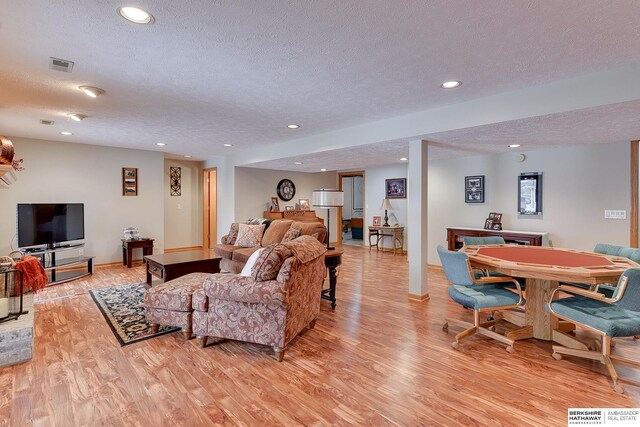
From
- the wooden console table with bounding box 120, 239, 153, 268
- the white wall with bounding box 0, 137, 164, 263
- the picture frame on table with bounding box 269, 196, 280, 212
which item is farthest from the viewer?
the picture frame on table with bounding box 269, 196, 280, 212

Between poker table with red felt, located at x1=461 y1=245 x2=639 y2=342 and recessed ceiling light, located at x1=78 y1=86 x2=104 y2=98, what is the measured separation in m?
3.99

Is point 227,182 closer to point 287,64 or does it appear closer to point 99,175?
point 99,175

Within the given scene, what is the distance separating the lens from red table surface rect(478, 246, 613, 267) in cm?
296

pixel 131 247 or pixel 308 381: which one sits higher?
pixel 131 247

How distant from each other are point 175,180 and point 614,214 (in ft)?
28.5

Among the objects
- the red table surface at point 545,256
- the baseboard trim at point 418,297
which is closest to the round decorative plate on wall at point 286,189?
the baseboard trim at point 418,297

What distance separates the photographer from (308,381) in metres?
2.35

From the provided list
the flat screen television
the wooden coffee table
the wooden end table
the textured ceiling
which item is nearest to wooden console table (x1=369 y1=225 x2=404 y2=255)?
the textured ceiling

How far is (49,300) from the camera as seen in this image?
4219 millimetres

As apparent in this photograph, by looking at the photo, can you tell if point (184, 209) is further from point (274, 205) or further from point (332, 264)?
point (332, 264)

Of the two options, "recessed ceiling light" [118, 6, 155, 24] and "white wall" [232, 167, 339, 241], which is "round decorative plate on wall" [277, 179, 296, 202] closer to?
"white wall" [232, 167, 339, 241]

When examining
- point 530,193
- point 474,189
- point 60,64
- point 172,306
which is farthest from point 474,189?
point 60,64

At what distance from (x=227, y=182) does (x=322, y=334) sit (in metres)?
5.40

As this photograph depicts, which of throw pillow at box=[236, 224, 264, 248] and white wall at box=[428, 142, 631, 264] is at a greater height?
white wall at box=[428, 142, 631, 264]
